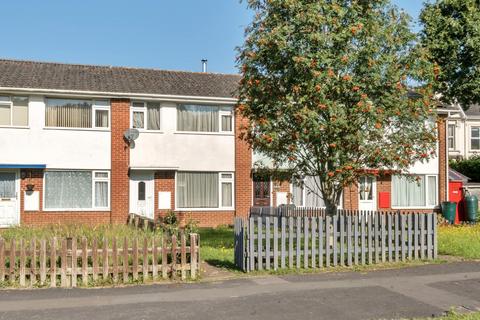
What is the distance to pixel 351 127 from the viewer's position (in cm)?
1209

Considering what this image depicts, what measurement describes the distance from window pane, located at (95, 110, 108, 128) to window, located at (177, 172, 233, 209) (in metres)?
3.57

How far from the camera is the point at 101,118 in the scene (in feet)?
72.7

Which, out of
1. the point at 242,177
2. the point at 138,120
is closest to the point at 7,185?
the point at 138,120

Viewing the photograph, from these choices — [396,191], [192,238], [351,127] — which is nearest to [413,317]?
[192,238]

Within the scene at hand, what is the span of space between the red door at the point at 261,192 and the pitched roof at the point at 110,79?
12.8 ft

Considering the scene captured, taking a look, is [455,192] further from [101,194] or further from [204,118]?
[101,194]

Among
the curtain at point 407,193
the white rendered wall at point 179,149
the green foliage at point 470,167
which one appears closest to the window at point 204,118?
the white rendered wall at point 179,149

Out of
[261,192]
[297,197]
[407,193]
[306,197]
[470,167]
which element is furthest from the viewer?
[470,167]

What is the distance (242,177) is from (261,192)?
117 centimetres

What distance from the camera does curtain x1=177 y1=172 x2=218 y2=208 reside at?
22984 mm

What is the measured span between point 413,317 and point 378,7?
7.98 meters

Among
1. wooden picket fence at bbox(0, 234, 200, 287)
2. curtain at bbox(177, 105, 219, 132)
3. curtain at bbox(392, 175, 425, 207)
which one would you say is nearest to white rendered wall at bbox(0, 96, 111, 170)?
curtain at bbox(177, 105, 219, 132)

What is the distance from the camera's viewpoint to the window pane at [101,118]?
2211cm

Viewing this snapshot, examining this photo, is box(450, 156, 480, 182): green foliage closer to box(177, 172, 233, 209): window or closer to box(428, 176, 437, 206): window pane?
box(428, 176, 437, 206): window pane
